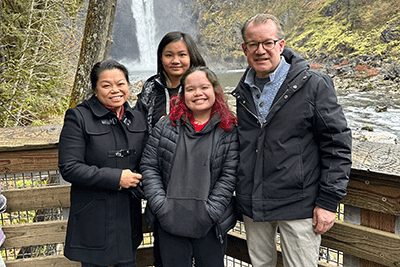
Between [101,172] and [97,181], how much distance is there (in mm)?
47

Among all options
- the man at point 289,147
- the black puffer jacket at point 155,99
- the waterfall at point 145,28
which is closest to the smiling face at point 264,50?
the man at point 289,147

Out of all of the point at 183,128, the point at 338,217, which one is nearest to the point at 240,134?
the point at 183,128

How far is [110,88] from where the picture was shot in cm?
159

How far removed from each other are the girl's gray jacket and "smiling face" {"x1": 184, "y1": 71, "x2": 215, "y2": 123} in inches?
4.9

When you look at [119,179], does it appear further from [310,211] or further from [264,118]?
[310,211]

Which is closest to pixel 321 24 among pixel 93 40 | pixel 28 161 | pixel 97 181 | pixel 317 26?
pixel 317 26

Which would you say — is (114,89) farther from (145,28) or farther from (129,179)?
(145,28)

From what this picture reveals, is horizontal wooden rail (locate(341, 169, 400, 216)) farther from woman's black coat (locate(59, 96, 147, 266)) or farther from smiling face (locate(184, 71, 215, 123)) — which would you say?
woman's black coat (locate(59, 96, 147, 266))

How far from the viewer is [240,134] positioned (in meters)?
1.55

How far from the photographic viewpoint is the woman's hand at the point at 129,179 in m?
1.51

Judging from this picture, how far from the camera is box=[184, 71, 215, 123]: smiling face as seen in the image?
5.13 feet

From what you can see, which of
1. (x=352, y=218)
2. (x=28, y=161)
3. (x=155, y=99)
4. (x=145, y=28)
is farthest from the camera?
(x=145, y=28)

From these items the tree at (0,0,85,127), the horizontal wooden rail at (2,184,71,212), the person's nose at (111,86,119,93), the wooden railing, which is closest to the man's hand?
the wooden railing

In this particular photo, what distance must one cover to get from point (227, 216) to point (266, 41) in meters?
0.89
